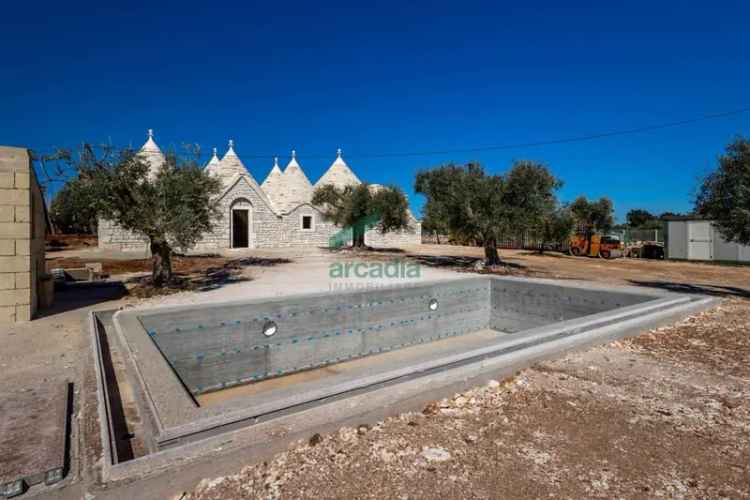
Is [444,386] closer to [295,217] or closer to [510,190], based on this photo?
[510,190]

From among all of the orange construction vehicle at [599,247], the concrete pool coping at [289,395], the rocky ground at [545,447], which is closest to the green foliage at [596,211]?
the orange construction vehicle at [599,247]

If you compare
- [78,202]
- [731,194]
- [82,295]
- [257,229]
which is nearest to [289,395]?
[82,295]

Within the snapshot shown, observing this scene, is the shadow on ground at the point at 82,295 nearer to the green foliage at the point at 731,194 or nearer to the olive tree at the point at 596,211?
the green foliage at the point at 731,194

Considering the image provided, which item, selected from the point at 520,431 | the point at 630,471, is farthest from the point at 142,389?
the point at 630,471

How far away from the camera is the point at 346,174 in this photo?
34.8 metres

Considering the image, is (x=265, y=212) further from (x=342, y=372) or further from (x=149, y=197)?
(x=342, y=372)

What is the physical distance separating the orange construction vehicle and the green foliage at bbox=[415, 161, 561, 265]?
11.7m

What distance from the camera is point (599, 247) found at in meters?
24.8

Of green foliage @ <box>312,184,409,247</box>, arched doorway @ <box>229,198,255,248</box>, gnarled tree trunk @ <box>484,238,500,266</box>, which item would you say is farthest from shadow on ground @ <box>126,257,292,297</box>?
arched doorway @ <box>229,198,255,248</box>

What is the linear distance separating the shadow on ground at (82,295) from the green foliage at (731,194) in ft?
47.4

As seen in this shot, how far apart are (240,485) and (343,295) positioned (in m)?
6.40

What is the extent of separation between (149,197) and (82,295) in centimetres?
265

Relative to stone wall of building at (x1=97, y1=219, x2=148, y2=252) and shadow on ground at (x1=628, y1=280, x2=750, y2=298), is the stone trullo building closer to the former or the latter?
stone wall of building at (x1=97, y1=219, x2=148, y2=252)

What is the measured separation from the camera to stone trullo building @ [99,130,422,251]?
88.6ft
